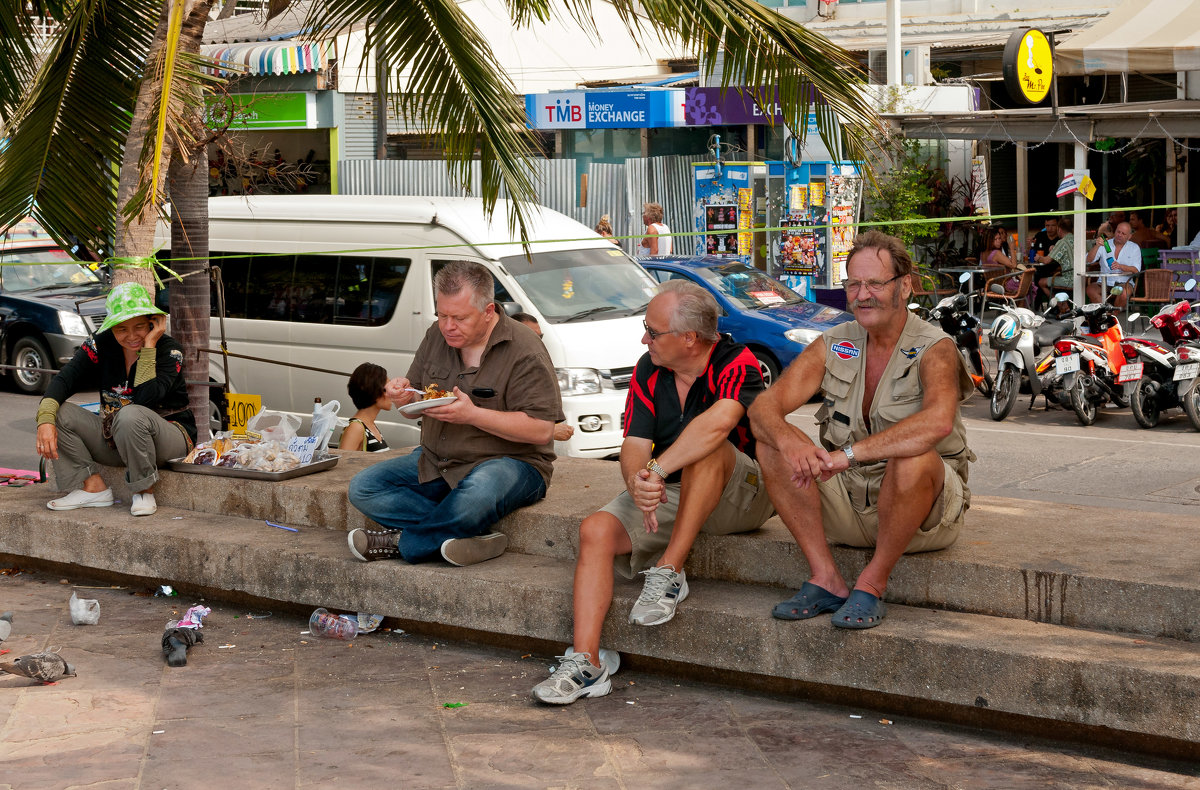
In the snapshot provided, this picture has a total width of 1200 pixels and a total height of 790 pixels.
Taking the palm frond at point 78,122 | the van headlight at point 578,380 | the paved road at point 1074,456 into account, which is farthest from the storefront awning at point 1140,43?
the palm frond at point 78,122

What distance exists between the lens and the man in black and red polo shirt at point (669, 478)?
4.87 meters

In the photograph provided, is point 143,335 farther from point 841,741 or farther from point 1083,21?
point 1083,21

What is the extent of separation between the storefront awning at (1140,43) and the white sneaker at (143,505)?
1209cm

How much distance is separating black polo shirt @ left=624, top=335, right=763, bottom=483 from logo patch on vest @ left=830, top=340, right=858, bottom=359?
1.03 ft

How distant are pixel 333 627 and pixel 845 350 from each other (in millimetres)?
2488

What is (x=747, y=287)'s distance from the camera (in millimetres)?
14047

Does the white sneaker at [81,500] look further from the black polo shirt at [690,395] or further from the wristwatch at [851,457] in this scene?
the wristwatch at [851,457]

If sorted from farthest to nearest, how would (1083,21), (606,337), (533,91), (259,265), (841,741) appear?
(533,91) → (1083,21) → (259,265) → (606,337) → (841,741)

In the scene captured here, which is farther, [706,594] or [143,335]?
[143,335]

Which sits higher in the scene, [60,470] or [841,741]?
[60,470]

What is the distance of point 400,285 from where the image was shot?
1043 centimetres

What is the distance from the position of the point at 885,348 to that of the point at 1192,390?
25.0 ft

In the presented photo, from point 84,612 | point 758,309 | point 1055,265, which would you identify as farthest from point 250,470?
point 1055,265

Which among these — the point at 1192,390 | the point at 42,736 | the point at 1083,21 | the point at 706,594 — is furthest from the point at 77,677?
the point at 1083,21
